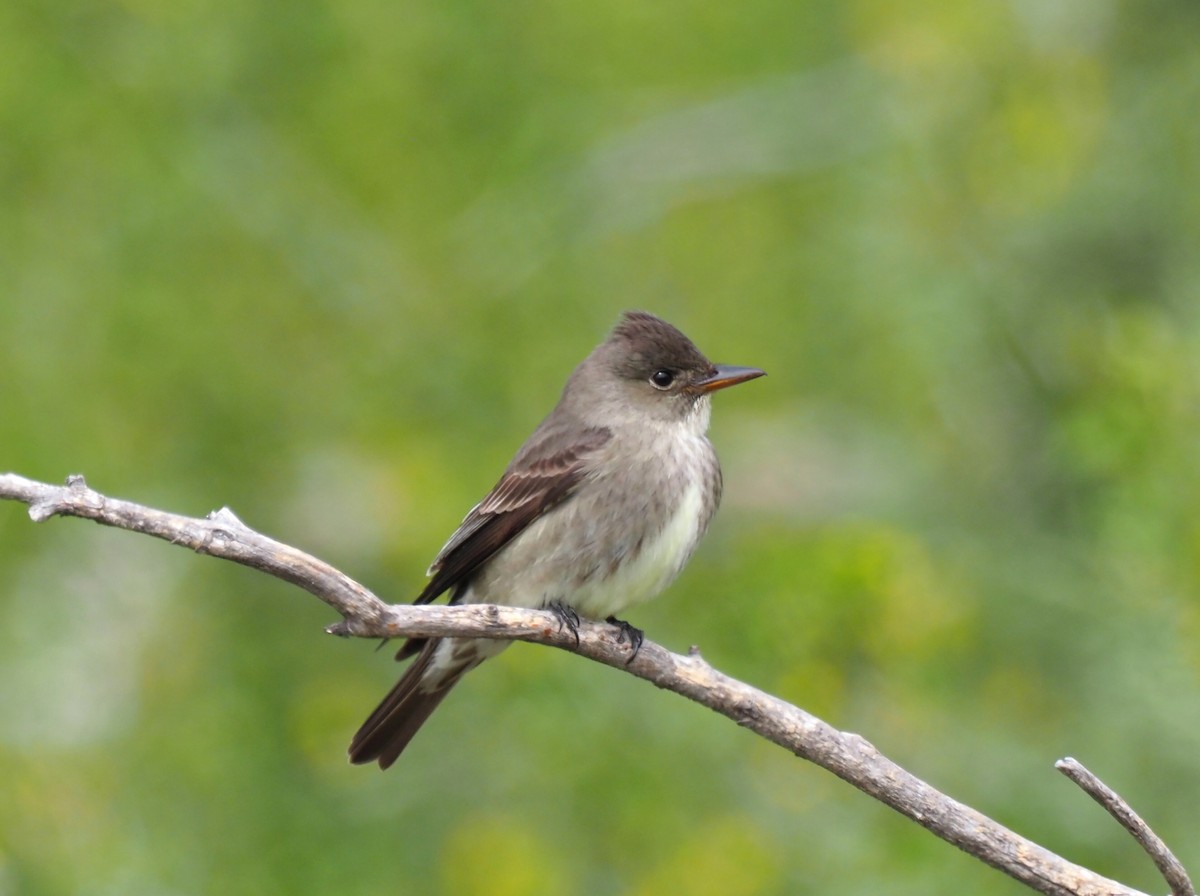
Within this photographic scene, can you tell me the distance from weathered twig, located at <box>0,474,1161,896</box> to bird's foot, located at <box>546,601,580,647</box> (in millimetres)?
487

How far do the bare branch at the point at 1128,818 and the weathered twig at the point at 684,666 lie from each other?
157mm

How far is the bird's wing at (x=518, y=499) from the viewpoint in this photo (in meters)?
5.36

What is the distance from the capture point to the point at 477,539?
545cm

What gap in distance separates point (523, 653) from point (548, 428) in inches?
46.1

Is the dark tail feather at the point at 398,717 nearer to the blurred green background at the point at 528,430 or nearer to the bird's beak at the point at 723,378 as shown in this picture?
the blurred green background at the point at 528,430

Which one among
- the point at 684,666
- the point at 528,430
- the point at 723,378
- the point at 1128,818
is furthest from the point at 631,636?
the point at 528,430

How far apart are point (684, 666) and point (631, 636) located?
2.14 ft

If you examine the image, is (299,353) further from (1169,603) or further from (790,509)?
(1169,603)

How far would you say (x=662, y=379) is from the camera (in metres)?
5.79

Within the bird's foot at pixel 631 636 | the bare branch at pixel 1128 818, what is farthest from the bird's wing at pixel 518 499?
the bare branch at pixel 1128 818

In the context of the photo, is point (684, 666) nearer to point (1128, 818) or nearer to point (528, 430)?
point (1128, 818)

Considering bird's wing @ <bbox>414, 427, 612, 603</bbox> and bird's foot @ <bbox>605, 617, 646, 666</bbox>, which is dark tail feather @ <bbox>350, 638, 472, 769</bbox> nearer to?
bird's wing @ <bbox>414, 427, 612, 603</bbox>

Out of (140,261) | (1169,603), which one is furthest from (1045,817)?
(140,261)

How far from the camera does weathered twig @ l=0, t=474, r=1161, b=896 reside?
3.45m
